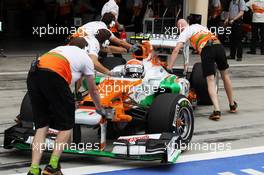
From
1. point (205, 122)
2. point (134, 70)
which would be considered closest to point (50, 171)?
point (134, 70)

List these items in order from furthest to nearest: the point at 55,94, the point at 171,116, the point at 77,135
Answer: the point at 171,116 → the point at 77,135 → the point at 55,94

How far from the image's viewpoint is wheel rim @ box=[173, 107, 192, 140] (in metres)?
7.06

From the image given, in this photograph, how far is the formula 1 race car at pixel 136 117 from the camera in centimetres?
634

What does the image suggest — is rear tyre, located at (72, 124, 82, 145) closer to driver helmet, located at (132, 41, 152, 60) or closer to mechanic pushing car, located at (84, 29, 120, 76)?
mechanic pushing car, located at (84, 29, 120, 76)

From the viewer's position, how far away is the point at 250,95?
11156mm

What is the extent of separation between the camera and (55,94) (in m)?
5.68

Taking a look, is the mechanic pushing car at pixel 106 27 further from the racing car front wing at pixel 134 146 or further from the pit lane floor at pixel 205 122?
the racing car front wing at pixel 134 146

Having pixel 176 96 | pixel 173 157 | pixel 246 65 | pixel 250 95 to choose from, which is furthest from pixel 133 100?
pixel 246 65

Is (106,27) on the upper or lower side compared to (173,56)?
upper

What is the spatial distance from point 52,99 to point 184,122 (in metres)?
2.16

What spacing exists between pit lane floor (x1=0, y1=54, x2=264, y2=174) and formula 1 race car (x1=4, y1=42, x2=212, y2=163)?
186 millimetres

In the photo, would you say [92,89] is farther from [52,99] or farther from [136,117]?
[136,117]
